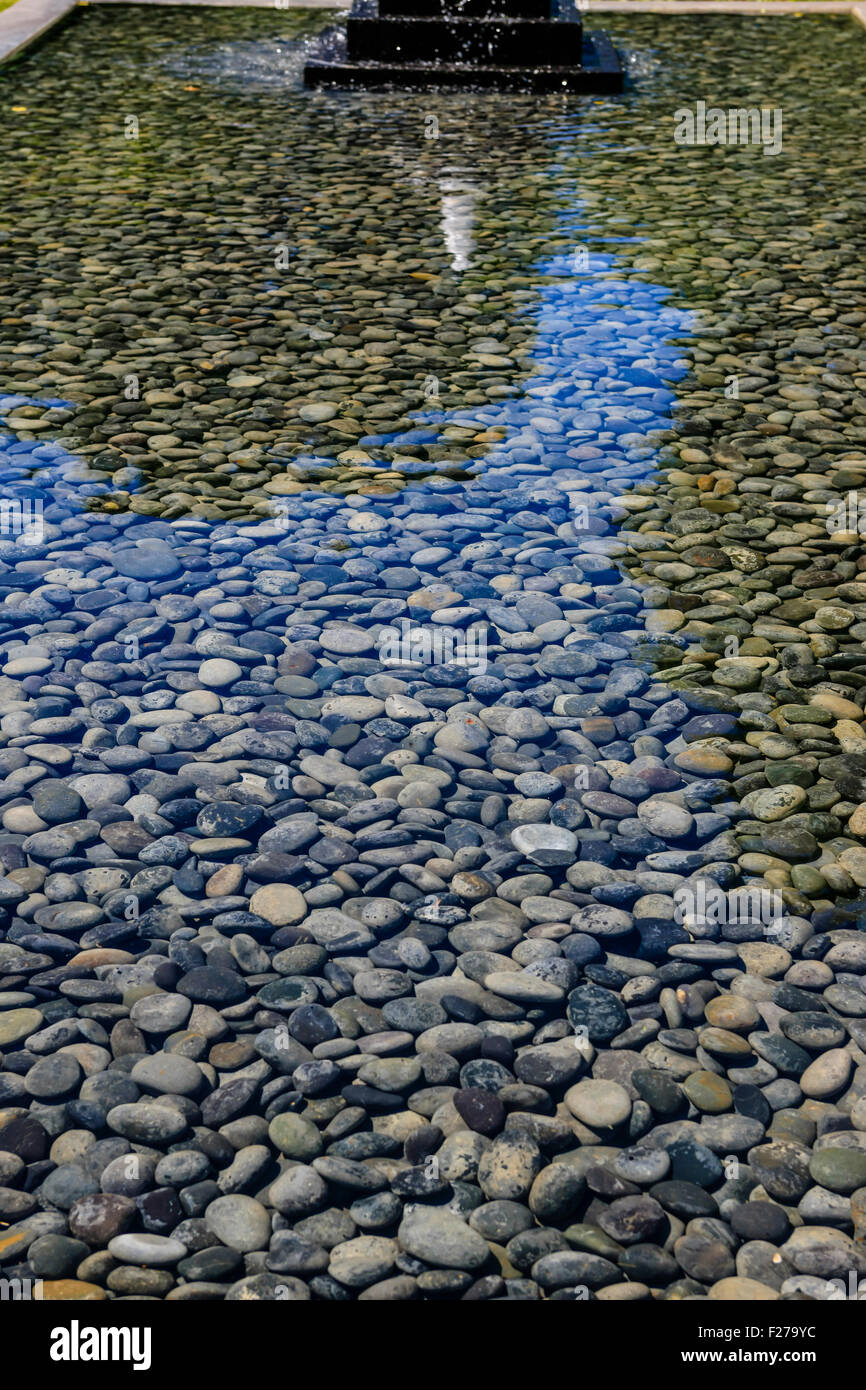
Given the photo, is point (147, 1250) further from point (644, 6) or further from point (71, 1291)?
point (644, 6)

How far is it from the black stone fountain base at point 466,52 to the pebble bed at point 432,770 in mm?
4103

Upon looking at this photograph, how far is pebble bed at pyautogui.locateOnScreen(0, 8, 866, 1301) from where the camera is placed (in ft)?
7.71

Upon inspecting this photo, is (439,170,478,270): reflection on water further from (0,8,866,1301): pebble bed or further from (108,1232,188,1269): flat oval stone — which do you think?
(108,1232,188,1269): flat oval stone

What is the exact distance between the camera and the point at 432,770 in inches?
135

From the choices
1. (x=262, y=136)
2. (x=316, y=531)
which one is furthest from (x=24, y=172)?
(x=316, y=531)

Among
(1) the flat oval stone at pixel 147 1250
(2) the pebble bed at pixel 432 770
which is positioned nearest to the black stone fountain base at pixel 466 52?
(2) the pebble bed at pixel 432 770

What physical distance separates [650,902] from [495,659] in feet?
3.63

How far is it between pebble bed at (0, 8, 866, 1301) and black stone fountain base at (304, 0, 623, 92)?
410cm

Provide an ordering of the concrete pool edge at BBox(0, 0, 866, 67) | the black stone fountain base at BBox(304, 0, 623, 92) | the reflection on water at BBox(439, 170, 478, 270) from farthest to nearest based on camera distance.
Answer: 1. the concrete pool edge at BBox(0, 0, 866, 67)
2. the black stone fountain base at BBox(304, 0, 623, 92)
3. the reflection on water at BBox(439, 170, 478, 270)

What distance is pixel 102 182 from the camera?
8.23m

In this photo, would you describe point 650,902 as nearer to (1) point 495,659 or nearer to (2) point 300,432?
(1) point 495,659

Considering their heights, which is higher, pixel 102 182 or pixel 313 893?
pixel 102 182

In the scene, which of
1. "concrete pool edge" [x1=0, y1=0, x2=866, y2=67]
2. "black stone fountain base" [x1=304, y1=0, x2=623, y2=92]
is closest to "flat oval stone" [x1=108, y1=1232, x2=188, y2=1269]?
"black stone fountain base" [x1=304, y1=0, x2=623, y2=92]

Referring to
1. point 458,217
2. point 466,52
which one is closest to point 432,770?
point 458,217
